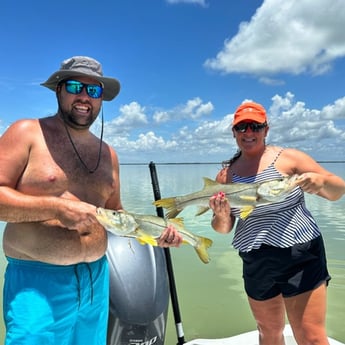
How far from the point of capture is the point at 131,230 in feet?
9.24

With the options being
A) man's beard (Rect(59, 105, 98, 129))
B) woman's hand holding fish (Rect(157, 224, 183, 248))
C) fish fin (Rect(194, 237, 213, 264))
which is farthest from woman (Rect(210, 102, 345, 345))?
man's beard (Rect(59, 105, 98, 129))

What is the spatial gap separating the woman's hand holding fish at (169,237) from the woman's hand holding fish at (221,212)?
2.01 ft

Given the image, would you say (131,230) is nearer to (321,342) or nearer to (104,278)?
(104,278)

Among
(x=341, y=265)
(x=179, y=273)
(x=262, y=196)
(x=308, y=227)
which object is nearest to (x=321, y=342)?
(x=308, y=227)

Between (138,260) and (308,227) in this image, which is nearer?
(308,227)

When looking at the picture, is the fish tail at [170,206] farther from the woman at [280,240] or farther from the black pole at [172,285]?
the woman at [280,240]

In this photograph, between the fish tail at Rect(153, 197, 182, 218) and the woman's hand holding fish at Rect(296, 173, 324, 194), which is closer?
the woman's hand holding fish at Rect(296, 173, 324, 194)

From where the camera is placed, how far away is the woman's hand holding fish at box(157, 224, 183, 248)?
3020 millimetres

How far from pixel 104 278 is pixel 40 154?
1.10 meters

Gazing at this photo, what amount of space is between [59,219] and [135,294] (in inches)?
51.7

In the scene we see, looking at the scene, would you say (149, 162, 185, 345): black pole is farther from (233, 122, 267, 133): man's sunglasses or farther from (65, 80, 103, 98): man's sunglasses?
(65, 80, 103, 98): man's sunglasses

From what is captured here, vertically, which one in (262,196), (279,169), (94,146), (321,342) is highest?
(94,146)

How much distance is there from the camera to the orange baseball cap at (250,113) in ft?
11.0

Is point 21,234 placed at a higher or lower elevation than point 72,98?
lower
